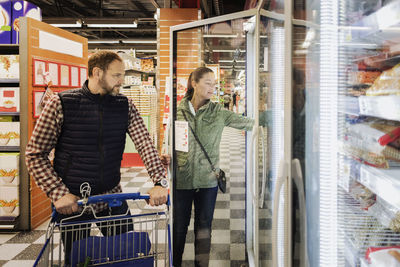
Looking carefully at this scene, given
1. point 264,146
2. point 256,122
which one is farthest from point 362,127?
point 256,122

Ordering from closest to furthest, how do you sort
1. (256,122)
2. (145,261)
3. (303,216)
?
1. (303,216)
2. (145,261)
3. (256,122)

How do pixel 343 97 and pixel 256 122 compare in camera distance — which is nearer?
pixel 343 97

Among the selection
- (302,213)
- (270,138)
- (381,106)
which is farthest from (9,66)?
(381,106)

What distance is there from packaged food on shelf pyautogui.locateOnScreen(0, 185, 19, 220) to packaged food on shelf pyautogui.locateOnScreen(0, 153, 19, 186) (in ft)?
0.23

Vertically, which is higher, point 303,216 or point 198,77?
point 198,77

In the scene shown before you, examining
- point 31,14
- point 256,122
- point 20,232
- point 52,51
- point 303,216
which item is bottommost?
point 20,232

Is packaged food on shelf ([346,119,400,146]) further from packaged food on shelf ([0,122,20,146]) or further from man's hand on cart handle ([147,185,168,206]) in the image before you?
packaged food on shelf ([0,122,20,146])

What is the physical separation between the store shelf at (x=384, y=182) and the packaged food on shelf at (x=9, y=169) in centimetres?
411

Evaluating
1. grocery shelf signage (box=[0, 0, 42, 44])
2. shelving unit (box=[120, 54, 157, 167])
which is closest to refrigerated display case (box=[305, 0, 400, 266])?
grocery shelf signage (box=[0, 0, 42, 44])

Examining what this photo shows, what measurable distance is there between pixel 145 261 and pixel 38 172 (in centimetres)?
86

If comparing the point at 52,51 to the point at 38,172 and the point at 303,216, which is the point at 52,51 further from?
the point at 303,216

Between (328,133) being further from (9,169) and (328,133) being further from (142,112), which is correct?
(142,112)

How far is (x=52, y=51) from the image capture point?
15.0 ft

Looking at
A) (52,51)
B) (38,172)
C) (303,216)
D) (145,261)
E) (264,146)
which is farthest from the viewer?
(52,51)
